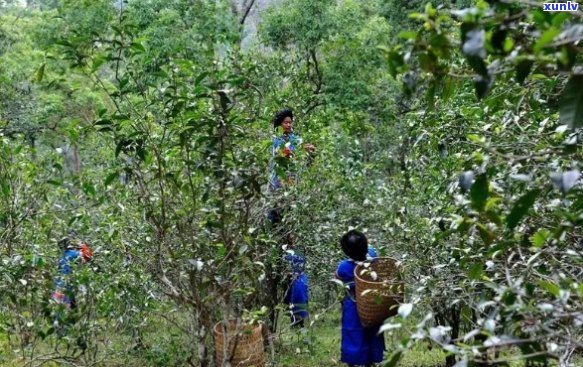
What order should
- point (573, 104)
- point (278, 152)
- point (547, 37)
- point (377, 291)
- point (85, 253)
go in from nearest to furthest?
point (547, 37)
point (573, 104)
point (278, 152)
point (377, 291)
point (85, 253)

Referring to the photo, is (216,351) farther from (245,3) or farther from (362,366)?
(245,3)

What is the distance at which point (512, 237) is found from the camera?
2234 mm

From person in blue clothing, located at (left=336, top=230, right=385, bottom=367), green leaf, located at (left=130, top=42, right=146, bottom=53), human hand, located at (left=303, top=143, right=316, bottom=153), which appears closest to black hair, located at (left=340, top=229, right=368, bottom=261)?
person in blue clothing, located at (left=336, top=230, right=385, bottom=367)

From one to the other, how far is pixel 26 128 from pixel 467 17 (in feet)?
43.6

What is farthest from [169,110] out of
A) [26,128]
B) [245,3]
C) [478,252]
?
[245,3]

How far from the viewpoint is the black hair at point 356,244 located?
4844 mm

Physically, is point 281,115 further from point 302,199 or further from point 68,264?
point 68,264

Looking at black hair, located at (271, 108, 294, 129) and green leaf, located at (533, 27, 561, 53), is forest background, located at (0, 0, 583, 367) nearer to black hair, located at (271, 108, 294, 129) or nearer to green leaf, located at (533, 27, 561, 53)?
green leaf, located at (533, 27, 561, 53)

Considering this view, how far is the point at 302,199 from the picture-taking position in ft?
16.2

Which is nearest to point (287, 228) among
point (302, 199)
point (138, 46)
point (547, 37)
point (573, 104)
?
point (302, 199)

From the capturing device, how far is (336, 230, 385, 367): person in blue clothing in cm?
482

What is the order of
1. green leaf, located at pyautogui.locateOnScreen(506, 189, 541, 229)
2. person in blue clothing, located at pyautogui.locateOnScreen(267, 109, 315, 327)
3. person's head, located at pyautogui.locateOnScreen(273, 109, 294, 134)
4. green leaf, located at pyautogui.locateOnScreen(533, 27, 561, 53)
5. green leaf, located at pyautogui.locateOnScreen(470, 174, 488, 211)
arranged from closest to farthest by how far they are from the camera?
green leaf, located at pyautogui.locateOnScreen(533, 27, 561, 53) → green leaf, located at pyautogui.locateOnScreen(506, 189, 541, 229) → green leaf, located at pyautogui.locateOnScreen(470, 174, 488, 211) → person in blue clothing, located at pyautogui.locateOnScreen(267, 109, 315, 327) → person's head, located at pyautogui.locateOnScreen(273, 109, 294, 134)

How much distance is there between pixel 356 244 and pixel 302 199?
469 millimetres

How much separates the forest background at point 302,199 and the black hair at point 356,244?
281 mm
